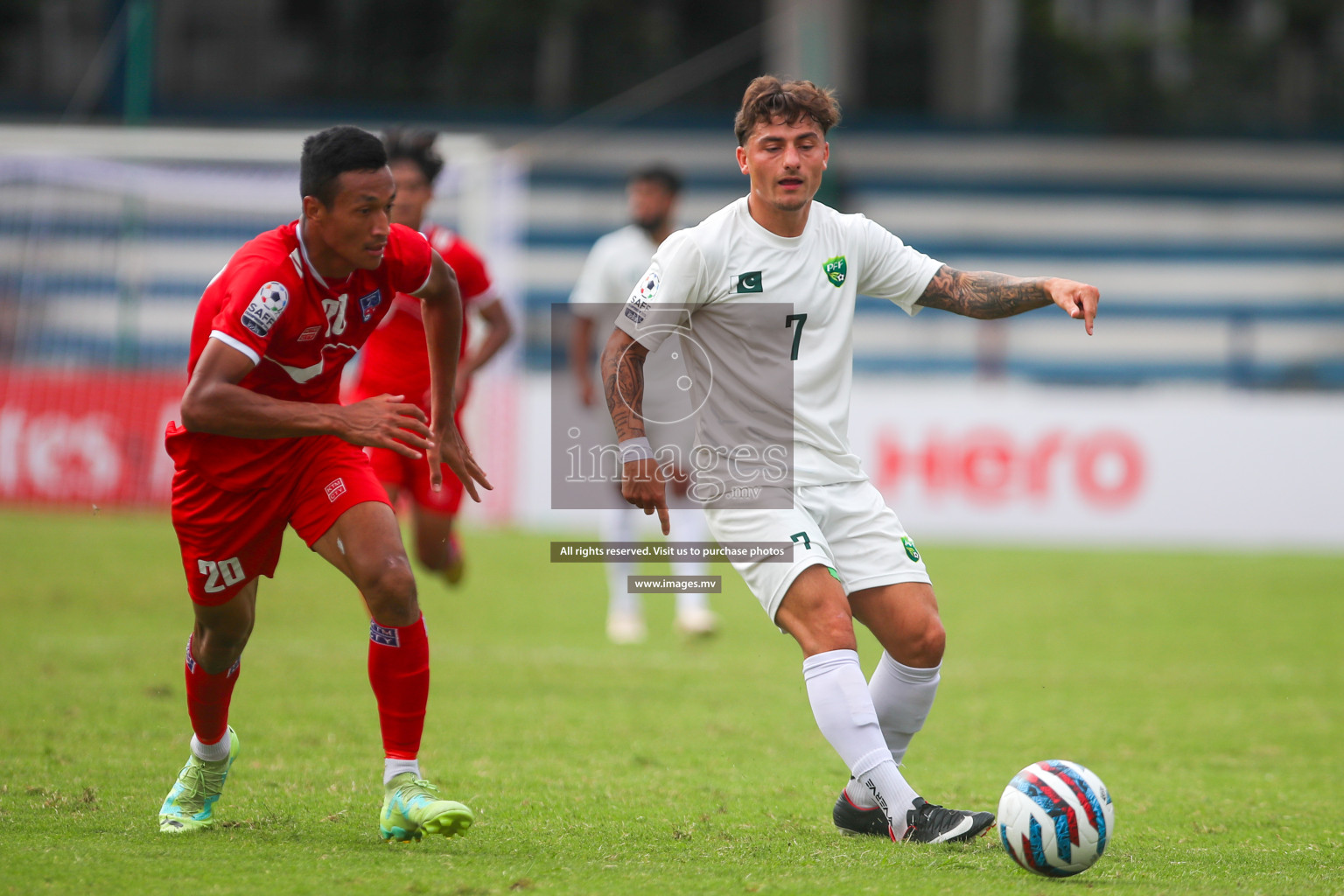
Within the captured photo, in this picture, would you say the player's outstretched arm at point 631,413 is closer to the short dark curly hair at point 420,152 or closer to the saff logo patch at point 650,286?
the saff logo patch at point 650,286

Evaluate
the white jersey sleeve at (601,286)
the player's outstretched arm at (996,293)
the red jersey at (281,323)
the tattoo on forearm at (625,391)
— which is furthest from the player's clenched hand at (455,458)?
the white jersey sleeve at (601,286)

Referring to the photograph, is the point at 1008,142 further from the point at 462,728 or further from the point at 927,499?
the point at 462,728

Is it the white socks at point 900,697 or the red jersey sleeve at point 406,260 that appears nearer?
the red jersey sleeve at point 406,260

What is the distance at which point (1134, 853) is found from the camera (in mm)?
4266

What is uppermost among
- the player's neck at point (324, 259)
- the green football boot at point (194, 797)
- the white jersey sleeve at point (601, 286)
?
the white jersey sleeve at point (601, 286)

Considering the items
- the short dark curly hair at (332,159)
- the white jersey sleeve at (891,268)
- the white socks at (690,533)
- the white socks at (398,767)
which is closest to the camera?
the short dark curly hair at (332,159)

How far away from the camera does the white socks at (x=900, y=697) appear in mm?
4557

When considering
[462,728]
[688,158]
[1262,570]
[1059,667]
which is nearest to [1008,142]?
[688,158]

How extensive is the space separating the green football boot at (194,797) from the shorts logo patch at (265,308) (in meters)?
1.46

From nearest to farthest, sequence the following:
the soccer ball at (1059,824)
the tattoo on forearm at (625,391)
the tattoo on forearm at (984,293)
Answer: the soccer ball at (1059,824) → the tattoo on forearm at (625,391) → the tattoo on forearm at (984,293)

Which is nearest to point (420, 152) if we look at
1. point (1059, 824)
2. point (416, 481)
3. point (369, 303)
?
point (416, 481)

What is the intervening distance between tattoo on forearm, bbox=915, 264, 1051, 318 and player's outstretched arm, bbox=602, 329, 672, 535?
103cm

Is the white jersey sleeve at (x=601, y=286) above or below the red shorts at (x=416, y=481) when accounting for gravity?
above

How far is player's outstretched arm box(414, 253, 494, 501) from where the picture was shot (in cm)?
463
